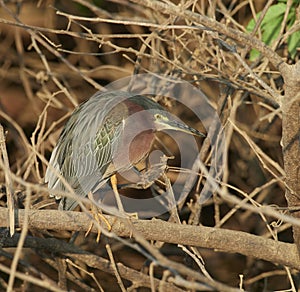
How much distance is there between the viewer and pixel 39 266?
4.09 metres

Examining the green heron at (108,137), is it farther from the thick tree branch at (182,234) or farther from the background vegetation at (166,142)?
the thick tree branch at (182,234)

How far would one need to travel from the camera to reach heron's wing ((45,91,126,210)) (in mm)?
2730

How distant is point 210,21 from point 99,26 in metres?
2.97

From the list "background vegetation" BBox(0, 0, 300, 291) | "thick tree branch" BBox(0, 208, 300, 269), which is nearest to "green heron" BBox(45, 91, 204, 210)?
"background vegetation" BBox(0, 0, 300, 291)

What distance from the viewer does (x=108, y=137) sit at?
9.01 ft

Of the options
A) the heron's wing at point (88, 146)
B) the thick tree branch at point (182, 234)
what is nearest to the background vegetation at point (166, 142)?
the thick tree branch at point (182, 234)

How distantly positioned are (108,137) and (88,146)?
0.12 meters

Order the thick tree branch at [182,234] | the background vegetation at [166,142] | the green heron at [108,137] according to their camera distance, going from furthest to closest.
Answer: the green heron at [108,137], the thick tree branch at [182,234], the background vegetation at [166,142]

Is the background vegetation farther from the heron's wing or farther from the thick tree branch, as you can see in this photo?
the heron's wing

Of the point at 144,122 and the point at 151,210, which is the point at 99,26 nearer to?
the point at 151,210

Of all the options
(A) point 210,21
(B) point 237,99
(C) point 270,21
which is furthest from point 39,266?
(A) point 210,21

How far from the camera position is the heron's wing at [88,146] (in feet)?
8.96

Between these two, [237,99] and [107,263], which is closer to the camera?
[107,263]

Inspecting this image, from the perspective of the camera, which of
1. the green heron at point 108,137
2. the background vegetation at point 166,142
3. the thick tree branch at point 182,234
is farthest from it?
the green heron at point 108,137
